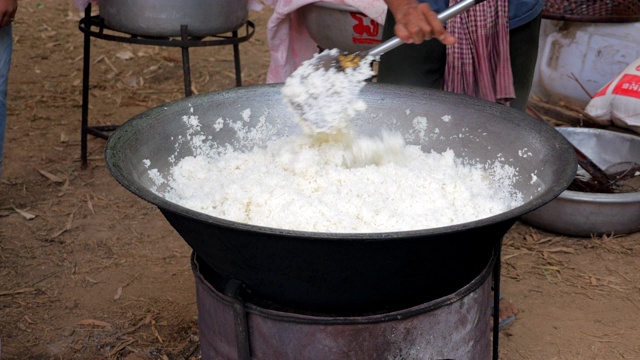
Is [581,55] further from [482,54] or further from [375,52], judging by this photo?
[375,52]

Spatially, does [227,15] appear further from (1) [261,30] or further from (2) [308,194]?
(1) [261,30]

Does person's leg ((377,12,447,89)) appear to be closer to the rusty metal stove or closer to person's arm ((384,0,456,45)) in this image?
person's arm ((384,0,456,45))

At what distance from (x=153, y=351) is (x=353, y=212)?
1.25 m

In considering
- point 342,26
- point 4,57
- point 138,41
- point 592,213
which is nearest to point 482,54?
point 342,26

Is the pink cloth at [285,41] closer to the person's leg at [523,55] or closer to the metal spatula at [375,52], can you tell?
the person's leg at [523,55]

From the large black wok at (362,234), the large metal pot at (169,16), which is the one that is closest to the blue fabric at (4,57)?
the large metal pot at (169,16)

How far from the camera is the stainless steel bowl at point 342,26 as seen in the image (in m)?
3.18

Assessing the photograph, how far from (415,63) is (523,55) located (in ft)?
1.30

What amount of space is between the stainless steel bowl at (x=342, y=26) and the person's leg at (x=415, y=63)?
43cm

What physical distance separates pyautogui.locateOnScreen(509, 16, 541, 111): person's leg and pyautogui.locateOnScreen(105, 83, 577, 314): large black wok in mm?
693

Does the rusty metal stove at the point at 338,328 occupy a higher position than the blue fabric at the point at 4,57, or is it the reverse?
the blue fabric at the point at 4,57

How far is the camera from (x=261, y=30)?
635cm

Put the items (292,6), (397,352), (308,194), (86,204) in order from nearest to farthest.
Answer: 1. (397,352)
2. (308,194)
3. (292,6)
4. (86,204)

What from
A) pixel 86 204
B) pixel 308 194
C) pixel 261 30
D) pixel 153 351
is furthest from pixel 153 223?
pixel 261 30
